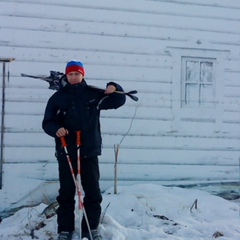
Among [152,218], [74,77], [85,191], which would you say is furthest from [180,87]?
[85,191]

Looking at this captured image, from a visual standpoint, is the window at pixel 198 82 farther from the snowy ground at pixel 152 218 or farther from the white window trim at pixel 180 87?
the snowy ground at pixel 152 218

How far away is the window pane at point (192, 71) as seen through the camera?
21.4 ft

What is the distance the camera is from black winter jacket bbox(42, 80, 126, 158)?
4246 millimetres

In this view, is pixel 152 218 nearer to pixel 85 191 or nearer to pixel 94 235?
pixel 94 235

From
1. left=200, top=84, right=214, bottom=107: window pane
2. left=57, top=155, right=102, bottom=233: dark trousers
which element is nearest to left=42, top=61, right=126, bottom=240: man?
left=57, top=155, right=102, bottom=233: dark trousers

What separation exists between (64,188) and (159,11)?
3316 millimetres

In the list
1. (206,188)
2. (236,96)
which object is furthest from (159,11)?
(206,188)

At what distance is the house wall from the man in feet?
5.45

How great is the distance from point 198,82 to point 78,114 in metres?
2.86

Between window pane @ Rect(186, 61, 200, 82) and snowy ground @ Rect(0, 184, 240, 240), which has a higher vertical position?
window pane @ Rect(186, 61, 200, 82)

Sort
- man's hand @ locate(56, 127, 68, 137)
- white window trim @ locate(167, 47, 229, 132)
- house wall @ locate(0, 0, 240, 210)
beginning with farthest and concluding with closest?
1. white window trim @ locate(167, 47, 229, 132)
2. house wall @ locate(0, 0, 240, 210)
3. man's hand @ locate(56, 127, 68, 137)

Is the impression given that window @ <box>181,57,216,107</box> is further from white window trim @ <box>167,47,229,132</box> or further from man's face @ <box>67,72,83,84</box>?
man's face @ <box>67,72,83,84</box>

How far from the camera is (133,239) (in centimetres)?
448

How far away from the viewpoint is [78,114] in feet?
14.0
